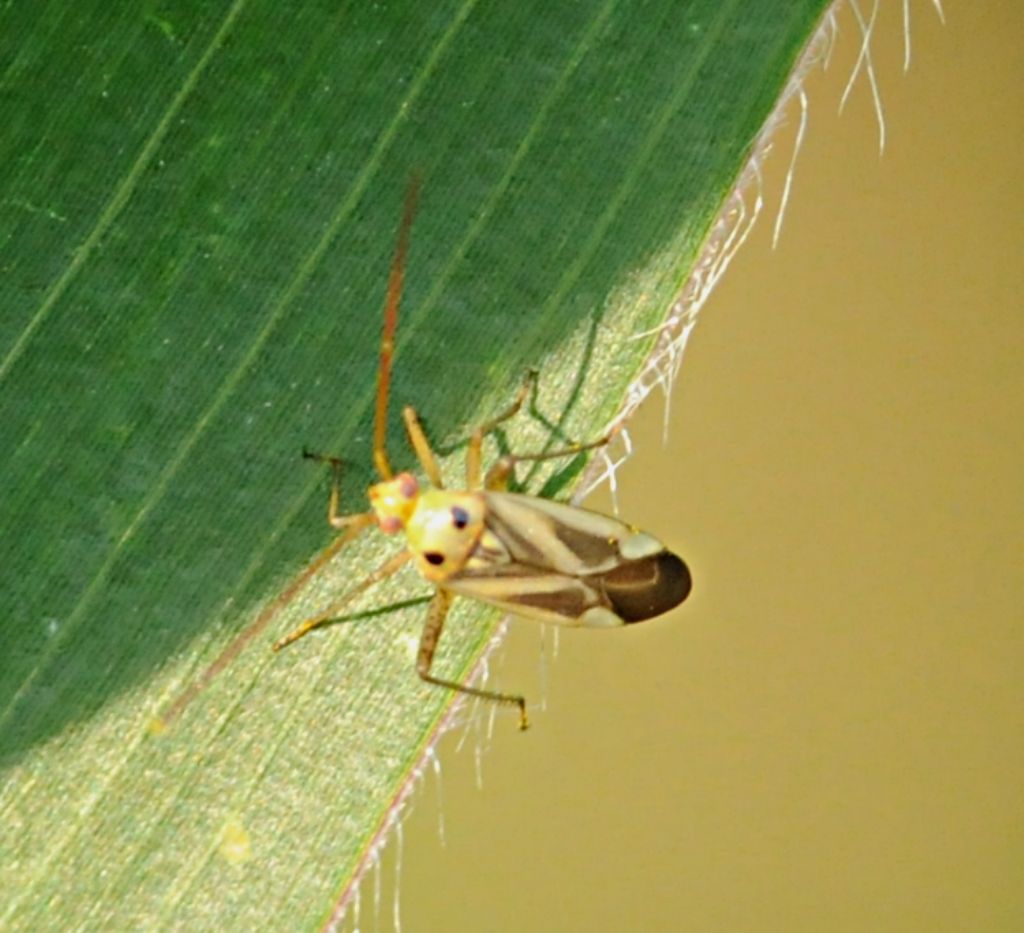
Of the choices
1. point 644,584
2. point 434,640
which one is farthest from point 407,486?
point 644,584

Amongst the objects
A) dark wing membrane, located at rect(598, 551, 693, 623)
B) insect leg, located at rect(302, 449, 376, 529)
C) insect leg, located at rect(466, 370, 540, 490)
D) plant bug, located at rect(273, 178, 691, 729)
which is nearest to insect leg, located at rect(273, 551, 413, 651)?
plant bug, located at rect(273, 178, 691, 729)

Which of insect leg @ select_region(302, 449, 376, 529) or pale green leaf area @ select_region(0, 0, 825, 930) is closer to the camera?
pale green leaf area @ select_region(0, 0, 825, 930)

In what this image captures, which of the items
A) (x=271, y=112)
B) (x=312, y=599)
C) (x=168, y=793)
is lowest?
(x=168, y=793)

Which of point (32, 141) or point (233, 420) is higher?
point (32, 141)

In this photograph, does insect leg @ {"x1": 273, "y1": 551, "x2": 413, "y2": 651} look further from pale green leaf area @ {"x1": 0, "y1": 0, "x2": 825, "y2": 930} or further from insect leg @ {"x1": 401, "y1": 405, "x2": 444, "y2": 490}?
insect leg @ {"x1": 401, "y1": 405, "x2": 444, "y2": 490}

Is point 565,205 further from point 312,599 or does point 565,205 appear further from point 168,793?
point 168,793

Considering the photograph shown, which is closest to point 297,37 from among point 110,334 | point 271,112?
point 271,112

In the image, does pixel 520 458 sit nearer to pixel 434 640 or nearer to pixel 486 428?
pixel 486 428
